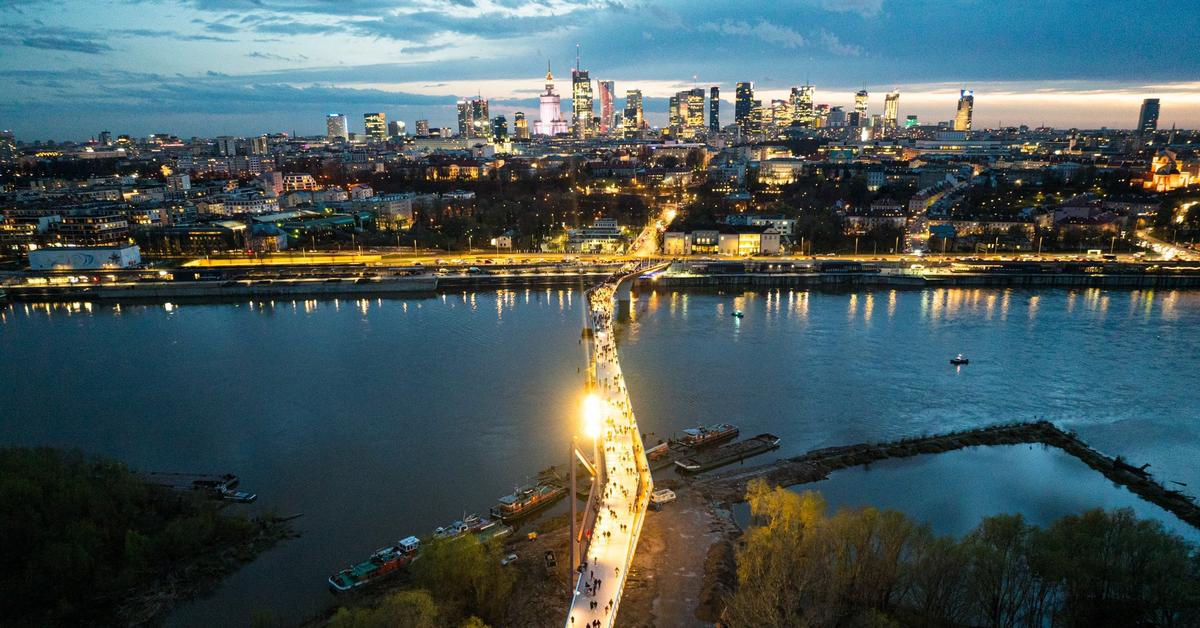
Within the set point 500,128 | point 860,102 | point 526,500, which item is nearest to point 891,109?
point 860,102

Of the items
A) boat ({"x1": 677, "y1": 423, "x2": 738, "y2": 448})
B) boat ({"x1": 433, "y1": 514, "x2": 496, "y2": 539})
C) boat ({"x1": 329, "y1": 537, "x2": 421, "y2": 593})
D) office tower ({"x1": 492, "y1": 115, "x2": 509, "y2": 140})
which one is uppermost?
office tower ({"x1": 492, "y1": 115, "x2": 509, "y2": 140})

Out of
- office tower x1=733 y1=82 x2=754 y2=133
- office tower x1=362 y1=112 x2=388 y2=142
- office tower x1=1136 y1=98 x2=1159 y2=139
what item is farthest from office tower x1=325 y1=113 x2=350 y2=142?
office tower x1=1136 y1=98 x2=1159 y2=139

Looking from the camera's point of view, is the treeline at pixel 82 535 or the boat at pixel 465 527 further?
the boat at pixel 465 527

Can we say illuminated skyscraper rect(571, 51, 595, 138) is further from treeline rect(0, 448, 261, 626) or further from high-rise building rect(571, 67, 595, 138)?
treeline rect(0, 448, 261, 626)

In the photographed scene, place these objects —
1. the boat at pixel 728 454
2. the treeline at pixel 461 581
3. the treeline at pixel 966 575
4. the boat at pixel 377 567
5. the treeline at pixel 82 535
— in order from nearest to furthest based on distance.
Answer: the treeline at pixel 966 575 < the treeline at pixel 461 581 < the treeline at pixel 82 535 < the boat at pixel 377 567 < the boat at pixel 728 454

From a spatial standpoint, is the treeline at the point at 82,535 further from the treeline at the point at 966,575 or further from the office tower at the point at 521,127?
the office tower at the point at 521,127

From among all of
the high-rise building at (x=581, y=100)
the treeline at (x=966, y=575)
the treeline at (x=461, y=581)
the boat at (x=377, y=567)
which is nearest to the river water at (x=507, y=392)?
the boat at (x=377, y=567)

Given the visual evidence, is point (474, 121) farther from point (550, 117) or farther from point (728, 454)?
point (728, 454)
